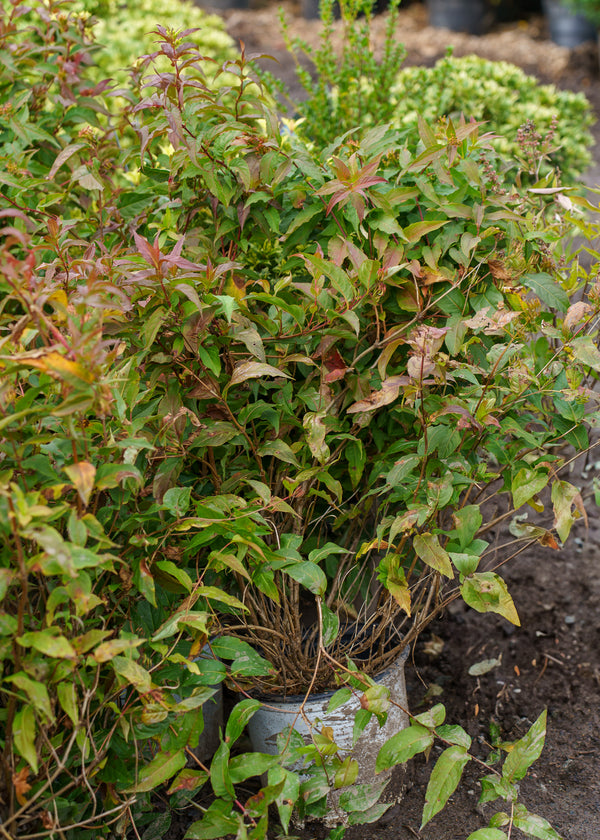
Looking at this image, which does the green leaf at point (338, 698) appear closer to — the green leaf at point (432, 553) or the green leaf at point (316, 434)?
the green leaf at point (432, 553)

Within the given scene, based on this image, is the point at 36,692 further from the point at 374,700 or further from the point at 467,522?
the point at 467,522

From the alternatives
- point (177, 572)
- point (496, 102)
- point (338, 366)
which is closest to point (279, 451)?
point (338, 366)

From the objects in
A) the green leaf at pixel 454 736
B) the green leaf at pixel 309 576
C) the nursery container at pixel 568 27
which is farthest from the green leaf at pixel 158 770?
the nursery container at pixel 568 27

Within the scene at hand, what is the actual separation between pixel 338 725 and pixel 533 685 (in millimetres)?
752

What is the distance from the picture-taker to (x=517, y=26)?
33.7 ft

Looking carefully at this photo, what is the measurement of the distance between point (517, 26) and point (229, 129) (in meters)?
10.2

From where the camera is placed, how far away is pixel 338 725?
169 centimetres

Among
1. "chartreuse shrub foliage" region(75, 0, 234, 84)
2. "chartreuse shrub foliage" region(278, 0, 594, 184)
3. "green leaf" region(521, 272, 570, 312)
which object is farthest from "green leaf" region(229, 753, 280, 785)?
"chartreuse shrub foliage" region(75, 0, 234, 84)

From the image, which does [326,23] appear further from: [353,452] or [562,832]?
[562,832]

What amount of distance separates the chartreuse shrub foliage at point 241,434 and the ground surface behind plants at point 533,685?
0.69 feet

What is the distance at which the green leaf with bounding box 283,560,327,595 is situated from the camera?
1.50 meters

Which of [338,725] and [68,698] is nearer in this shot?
[68,698]

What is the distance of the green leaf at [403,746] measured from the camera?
1.45m

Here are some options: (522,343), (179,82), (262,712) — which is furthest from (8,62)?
(262,712)
